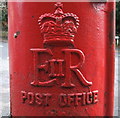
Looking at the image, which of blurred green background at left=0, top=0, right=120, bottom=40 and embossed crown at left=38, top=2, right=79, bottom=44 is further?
blurred green background at left=0, top=0, right=120, bottom=40

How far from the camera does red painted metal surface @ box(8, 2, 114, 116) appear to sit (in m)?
1.51

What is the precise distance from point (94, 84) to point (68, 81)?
16 centimetres

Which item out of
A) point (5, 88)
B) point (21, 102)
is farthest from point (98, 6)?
point (5, 88)

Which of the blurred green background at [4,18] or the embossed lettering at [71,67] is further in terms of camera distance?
the blurred green background at [4,18]

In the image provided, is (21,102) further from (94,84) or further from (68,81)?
(94,84)

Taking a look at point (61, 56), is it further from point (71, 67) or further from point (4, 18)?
point (4, 18)

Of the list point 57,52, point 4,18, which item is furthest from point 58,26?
point 4,18

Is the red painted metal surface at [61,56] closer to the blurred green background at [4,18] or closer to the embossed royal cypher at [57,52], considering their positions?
the embossed royal cypher at [57,52]

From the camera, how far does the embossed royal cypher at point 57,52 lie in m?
1.49

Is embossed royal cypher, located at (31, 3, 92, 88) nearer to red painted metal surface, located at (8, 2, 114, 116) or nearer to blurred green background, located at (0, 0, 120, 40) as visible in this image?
red painted metal surface, located at (8, 2, 114, 116)

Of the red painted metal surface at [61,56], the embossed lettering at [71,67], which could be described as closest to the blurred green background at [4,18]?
the red painted metal surface at [61,56]

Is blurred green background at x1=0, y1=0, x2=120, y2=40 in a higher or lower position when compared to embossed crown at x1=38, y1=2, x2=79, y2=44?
higher

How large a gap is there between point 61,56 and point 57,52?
3cm

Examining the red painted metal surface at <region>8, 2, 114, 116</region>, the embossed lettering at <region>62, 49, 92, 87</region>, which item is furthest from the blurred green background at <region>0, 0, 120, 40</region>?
the embossed lettering at <region>62, 49, 92, 87</region>
